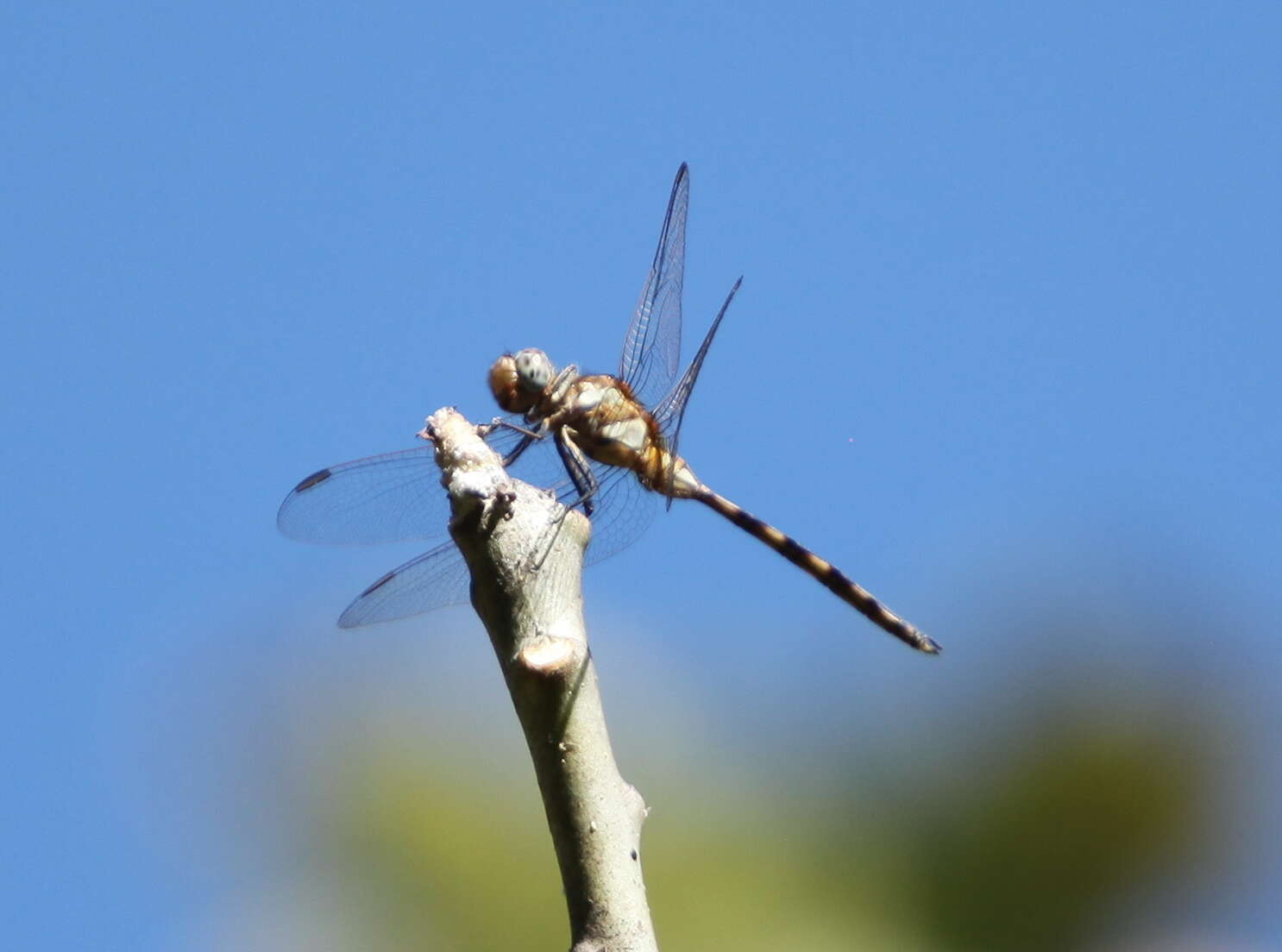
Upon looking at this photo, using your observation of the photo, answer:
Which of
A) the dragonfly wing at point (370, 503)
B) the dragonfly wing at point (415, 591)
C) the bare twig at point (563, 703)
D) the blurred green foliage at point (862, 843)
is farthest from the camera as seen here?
the blurred green foliage at point (862, 843)

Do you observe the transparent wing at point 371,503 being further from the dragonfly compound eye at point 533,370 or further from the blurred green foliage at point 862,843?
the blurred green foliage at point 862,843

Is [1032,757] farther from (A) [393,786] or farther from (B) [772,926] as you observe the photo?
(A) [393,786]

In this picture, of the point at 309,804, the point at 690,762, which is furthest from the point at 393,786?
the point at 690,762

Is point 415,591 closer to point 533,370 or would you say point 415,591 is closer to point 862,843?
point 533,370

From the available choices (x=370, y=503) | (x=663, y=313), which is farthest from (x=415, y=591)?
(x=663, y=313)

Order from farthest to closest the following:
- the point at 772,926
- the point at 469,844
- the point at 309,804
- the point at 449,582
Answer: the point at 309,804, the point at 469,844, the point at 772,926, the point at 449,582

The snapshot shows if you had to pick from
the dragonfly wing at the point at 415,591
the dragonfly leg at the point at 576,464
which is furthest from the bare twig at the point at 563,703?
the dragonfly leg at the point at 576,464
